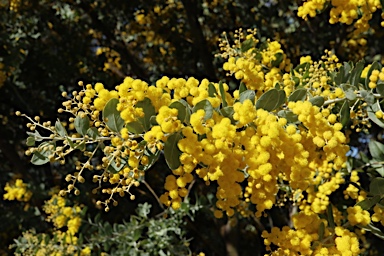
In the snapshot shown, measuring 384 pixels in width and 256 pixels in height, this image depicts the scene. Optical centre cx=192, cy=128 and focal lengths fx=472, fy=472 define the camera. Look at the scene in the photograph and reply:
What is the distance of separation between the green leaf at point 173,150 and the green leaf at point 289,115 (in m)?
0.36

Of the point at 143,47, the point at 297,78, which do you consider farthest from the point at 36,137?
the point at 143,47

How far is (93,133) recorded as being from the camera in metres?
1.49

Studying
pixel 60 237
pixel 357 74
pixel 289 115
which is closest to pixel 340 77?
pixel 357 74

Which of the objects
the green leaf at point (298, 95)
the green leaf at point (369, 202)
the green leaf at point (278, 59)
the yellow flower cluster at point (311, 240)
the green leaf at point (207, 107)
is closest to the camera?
the green leaf at point (207, 107)

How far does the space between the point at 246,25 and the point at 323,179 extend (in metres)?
2.46

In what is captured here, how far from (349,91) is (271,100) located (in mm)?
337

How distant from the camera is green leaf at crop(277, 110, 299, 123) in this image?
1561 millimetres

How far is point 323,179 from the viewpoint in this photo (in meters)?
2.18

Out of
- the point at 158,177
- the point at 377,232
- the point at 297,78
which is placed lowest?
the point at 158,177

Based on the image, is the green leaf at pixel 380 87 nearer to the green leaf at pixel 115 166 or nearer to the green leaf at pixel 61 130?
the green leaf at pixel 115 166

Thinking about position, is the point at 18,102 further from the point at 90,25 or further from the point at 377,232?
the point at 377,232

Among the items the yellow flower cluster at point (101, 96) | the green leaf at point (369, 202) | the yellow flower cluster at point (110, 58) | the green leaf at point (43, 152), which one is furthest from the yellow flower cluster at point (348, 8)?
the yellow flower cluster at point (110, 58)

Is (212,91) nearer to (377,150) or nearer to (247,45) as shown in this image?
(247,45)

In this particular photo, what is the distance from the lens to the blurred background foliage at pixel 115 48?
4.41m
